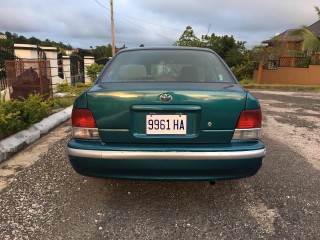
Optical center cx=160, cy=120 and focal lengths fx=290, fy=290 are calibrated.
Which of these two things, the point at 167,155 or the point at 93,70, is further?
the point at 93,70

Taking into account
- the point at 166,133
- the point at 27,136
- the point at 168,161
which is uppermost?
the point at 166,133

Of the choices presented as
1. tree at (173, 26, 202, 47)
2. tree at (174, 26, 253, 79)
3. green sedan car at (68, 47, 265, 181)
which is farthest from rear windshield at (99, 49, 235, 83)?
tree at (173, 26, 202, 47)

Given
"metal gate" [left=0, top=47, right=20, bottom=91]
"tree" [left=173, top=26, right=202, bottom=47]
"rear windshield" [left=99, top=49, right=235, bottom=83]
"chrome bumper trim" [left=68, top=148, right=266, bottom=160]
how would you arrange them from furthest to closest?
"tree" [left=173, top=26, right=202, bottom=47] < "metal gate" [left=0, top=47, right=20, bottom=91] < "rear windshield" [left=99, top=49, right=235, bottom=83] < "chrome bumper trim" [left=68, top=148, right=266, bottom=160]

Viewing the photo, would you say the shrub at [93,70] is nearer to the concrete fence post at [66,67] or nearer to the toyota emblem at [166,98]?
the concrete fence post at [66,67]

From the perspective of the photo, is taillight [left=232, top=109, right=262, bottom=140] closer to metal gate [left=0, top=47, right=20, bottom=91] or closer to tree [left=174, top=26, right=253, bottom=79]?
metal gate [left=0, top=47, right=20, bottom=91]

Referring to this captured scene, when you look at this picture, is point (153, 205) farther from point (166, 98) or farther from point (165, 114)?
point (166, 98)

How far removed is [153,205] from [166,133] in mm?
776

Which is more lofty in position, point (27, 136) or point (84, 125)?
point (84, 125)

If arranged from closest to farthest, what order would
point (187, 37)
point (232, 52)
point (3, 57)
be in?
1. point (3, 57)
2. point (232, 52)
3. point (187, 37)

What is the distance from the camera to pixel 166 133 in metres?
2.33

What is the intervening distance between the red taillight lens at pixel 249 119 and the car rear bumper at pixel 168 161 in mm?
162

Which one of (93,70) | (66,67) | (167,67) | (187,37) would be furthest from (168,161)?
(187,37)

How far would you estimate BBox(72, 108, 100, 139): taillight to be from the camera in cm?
237

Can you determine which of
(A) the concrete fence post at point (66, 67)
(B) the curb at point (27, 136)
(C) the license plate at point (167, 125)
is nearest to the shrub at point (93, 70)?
(A) the concrete fence post at point (66, 67)
